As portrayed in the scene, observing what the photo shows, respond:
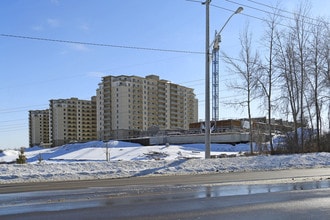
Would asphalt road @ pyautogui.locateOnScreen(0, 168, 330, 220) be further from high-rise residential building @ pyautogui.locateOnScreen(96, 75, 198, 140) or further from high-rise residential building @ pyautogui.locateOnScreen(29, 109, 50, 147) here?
high-rise residential building @ pyautogui.locateOnScreen(29, 109, 50, 147)

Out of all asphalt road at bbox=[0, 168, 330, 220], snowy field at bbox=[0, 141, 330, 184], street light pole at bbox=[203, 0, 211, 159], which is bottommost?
snowy field at bbox=[0, 141, 330, 184]

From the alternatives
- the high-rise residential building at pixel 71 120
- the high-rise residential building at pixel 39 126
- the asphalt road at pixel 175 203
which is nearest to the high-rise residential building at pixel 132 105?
the high-rise residential building at pixel 71 120

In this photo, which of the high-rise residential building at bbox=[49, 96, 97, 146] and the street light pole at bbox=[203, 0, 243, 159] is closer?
the street light pole at bbox=[203, 0, 243, 159]

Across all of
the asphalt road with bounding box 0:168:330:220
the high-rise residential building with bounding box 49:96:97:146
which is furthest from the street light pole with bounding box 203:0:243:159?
the high-rise residential building with bounding box 49:96:97:146

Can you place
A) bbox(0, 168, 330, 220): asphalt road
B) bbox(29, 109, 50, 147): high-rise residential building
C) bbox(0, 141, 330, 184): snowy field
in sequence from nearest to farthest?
bbox(0, 168, 330, 220): asphalt road
bbox(0, 141, 330, 184): snowy field
bbox(29, 109, 50, 147): high-rise residential building

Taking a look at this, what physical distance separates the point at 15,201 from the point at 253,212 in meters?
6.66

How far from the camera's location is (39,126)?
16412 centimetres

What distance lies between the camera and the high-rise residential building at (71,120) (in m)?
152

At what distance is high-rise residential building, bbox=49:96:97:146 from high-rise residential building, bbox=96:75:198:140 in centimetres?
1119

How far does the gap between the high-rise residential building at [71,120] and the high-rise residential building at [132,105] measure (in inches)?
441

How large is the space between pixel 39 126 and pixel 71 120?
17.1 meters

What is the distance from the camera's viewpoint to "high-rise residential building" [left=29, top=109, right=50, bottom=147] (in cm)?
16150

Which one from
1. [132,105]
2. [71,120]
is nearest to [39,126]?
[71,120]

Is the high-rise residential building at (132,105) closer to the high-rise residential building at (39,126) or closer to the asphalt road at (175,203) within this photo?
the high-rise residential building at (39,126)
